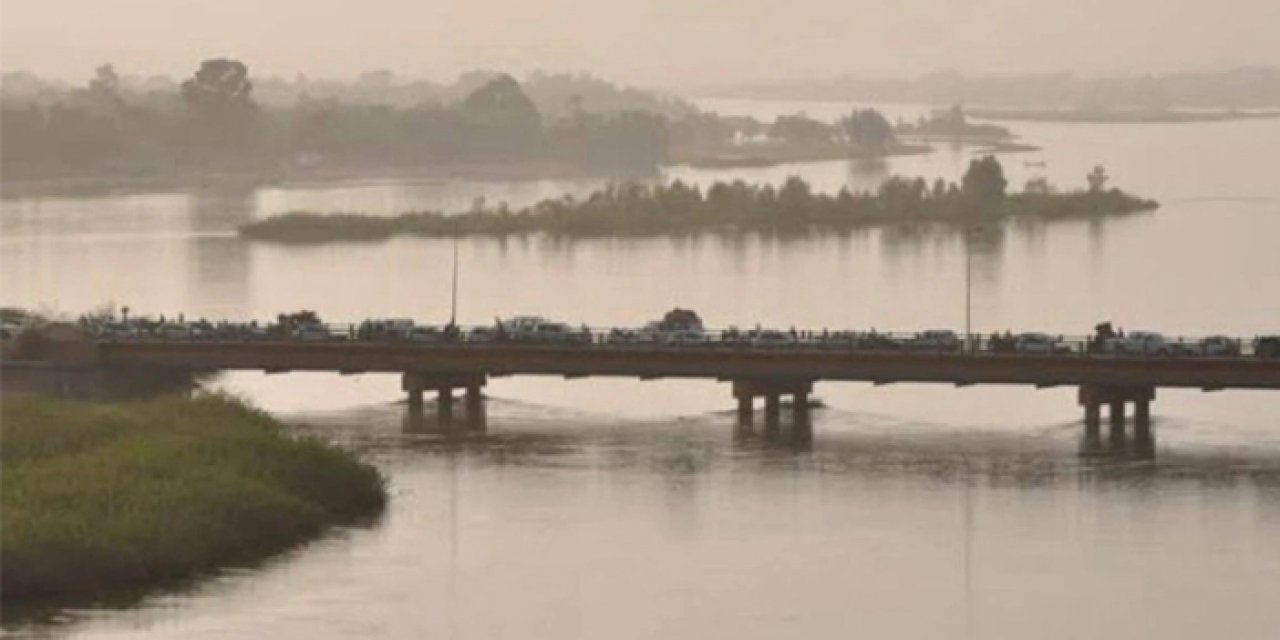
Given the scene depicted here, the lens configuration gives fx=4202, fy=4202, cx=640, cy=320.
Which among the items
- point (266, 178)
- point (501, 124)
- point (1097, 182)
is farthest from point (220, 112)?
point (1097, 182)

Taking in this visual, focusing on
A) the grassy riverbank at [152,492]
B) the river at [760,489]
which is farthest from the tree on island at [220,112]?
the grassy riverbank at [152,492]

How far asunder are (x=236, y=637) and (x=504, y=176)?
122m

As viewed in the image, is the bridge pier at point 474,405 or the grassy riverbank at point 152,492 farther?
the bridge pier at point 474,405

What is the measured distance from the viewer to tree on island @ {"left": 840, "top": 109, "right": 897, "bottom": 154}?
187375mm

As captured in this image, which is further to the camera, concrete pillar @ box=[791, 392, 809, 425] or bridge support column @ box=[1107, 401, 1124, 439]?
concrete pillar @ box=[791, 392, 809, 425]

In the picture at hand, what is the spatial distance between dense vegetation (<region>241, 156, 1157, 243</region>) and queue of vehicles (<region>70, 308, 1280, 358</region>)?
157 feet

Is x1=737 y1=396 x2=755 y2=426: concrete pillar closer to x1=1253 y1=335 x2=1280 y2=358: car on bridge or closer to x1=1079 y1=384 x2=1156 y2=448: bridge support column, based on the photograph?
x1=1079 y1=384 x2=1156 y2=448: bridge support column

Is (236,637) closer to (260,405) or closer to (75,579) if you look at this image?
(75,579)

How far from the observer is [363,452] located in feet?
183

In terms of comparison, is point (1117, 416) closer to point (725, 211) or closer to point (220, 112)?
point (725, 211)

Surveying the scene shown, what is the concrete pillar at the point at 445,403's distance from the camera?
6050 centimetres

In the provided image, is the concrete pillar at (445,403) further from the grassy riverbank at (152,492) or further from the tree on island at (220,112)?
the tree on island at (220,112)

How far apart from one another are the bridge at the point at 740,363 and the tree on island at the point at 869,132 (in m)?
126

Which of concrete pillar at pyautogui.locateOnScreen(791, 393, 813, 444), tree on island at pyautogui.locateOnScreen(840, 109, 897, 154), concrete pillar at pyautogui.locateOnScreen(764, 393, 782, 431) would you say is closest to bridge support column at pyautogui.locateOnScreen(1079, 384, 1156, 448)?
concrete pillar at pyautogui.locateOnScreen(791, 393, 813, 444)
